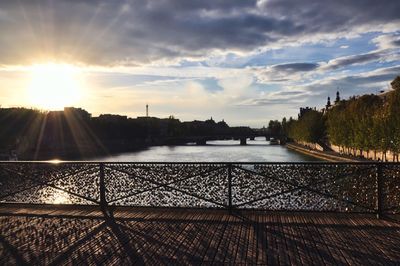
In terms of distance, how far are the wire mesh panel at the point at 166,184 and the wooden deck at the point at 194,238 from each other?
381 mm

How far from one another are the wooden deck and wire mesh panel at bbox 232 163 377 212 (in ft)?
1.24

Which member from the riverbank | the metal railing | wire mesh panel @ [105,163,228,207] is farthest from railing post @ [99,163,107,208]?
the riverbank

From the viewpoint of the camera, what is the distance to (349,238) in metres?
8.16

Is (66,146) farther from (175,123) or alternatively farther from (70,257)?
(70,257)

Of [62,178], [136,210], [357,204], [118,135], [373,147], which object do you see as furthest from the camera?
[118,135]

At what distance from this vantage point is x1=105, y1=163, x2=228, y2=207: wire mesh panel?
10914mm

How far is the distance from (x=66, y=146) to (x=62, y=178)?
300ft

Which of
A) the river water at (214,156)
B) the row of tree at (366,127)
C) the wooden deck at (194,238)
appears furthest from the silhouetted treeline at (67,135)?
the wooden deck at (194,238)

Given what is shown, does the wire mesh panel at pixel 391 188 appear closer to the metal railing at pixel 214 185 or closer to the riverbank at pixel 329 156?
the metal railing at pixel 214 185

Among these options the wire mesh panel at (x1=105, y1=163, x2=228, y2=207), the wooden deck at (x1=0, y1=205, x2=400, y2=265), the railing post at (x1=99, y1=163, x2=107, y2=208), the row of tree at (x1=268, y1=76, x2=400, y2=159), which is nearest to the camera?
the wooden deck at (x1=0, y1=205, x2=400, y2=265)

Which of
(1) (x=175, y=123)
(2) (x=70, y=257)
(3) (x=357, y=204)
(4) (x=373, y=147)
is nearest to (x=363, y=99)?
(4) (x=373, y=147)

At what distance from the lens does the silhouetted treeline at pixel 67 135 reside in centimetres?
8431

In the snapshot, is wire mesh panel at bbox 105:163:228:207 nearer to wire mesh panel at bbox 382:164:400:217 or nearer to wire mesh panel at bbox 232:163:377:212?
wire mesh panel at bbox 232:163:377:212

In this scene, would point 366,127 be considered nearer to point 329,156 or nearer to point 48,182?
point 329,156
